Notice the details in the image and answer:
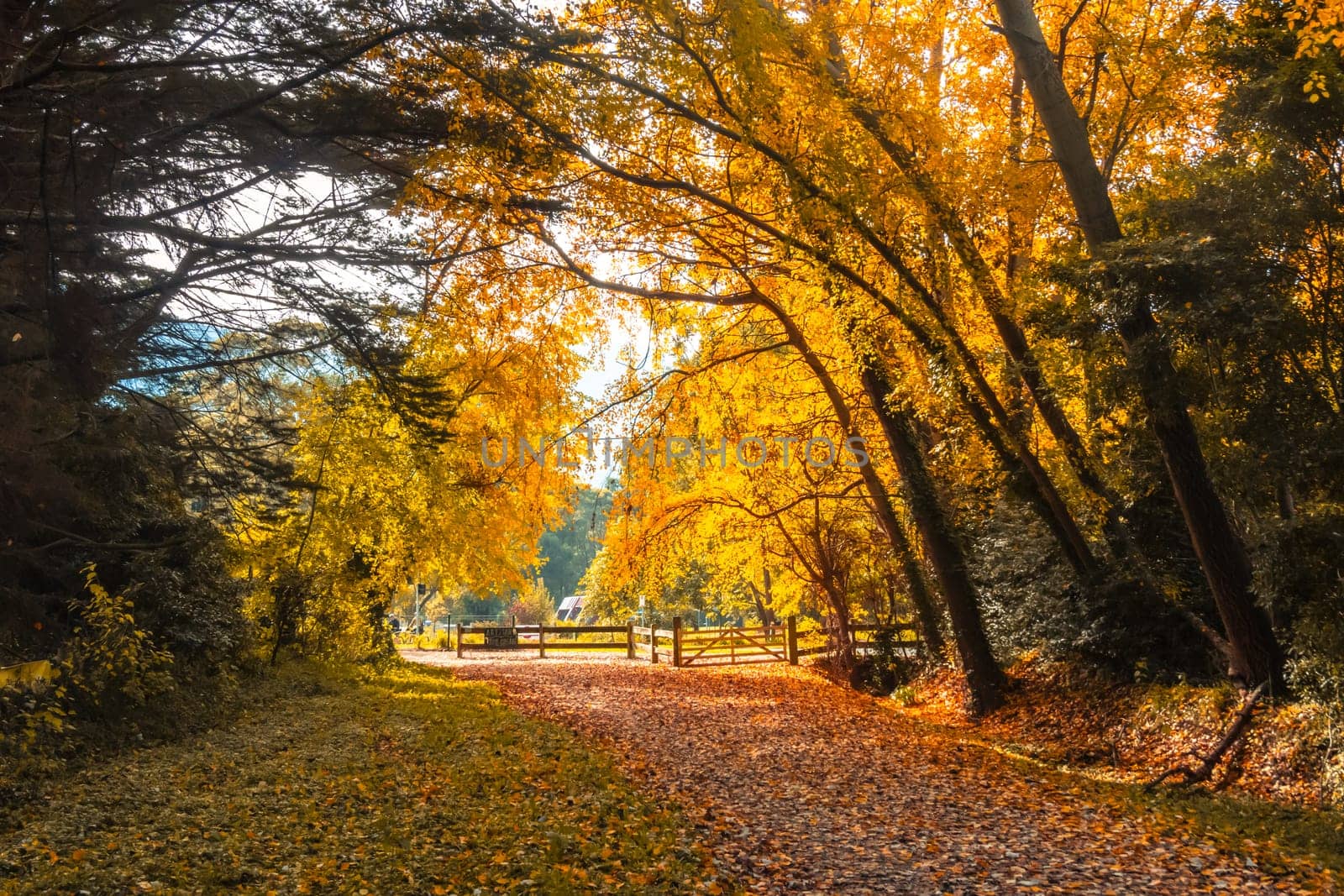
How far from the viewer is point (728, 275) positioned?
1295 cm

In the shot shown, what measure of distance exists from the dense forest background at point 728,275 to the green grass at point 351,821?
5.95 feet

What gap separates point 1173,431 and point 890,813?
13.9ft

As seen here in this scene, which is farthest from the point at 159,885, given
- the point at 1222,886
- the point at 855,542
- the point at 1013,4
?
the point at 855,542

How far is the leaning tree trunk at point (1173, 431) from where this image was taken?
796 centimetres

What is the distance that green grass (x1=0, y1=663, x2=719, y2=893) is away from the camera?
4.77 metres

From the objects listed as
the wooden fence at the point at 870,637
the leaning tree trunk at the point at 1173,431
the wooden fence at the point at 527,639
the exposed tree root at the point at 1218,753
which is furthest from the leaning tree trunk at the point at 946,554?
the wooden fence at the point at 527,639

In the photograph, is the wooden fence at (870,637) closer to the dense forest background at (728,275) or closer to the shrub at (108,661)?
the dense forest background at (728,275)

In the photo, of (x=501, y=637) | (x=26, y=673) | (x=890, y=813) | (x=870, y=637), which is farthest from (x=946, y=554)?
(x=501, y=637)

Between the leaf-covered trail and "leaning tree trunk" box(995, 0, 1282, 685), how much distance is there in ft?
6.86

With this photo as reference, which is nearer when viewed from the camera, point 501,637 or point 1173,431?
point 1173,431

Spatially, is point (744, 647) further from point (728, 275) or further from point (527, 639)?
point (728, 275)

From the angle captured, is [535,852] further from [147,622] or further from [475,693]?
[475,693]

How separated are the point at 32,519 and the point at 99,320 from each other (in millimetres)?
2505

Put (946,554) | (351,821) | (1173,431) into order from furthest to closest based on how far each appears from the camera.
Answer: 1. (946,554)
2. (1173,431)
3. (351,821)
